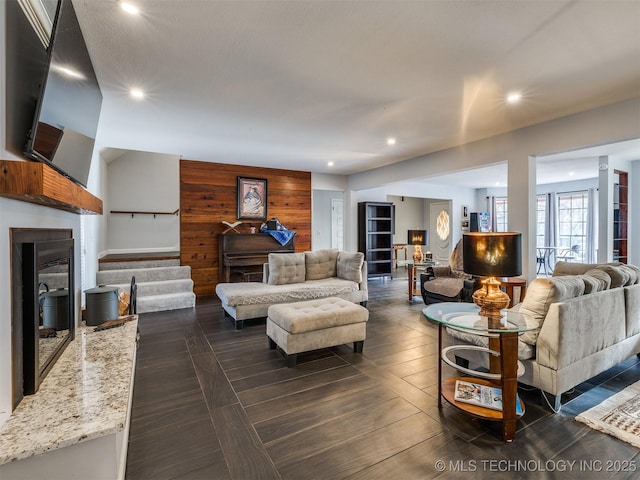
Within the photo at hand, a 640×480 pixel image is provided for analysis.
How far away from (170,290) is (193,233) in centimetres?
131

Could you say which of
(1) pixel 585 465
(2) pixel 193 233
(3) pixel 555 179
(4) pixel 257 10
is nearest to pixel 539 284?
(1) pixel 585 465

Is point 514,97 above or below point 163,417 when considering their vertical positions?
above

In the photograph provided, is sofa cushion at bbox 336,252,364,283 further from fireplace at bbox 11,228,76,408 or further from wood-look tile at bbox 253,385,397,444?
fireplace at bbox 11,228,76,408

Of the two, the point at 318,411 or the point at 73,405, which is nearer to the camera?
the point at 73,405

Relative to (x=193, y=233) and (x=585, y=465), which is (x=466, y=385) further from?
(x=193, y=233)

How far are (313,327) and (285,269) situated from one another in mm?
1916

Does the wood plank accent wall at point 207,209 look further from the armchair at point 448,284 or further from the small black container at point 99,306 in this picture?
the armchair at point 448,284

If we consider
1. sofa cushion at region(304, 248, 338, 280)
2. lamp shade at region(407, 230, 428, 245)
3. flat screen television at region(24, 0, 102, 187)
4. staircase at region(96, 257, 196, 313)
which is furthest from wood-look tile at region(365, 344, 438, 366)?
staircase at region(96, 257, 196, 313)

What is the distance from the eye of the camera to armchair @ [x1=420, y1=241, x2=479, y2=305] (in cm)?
453

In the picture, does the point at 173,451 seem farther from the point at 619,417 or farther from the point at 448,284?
the point at 448,284

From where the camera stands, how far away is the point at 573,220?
8.01m

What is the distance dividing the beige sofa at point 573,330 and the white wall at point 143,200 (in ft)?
19.1

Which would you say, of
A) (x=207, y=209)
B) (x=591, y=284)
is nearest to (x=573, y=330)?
(x=591, y=284)

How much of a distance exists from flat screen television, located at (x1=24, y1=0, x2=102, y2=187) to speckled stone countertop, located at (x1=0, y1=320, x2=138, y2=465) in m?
1.15
